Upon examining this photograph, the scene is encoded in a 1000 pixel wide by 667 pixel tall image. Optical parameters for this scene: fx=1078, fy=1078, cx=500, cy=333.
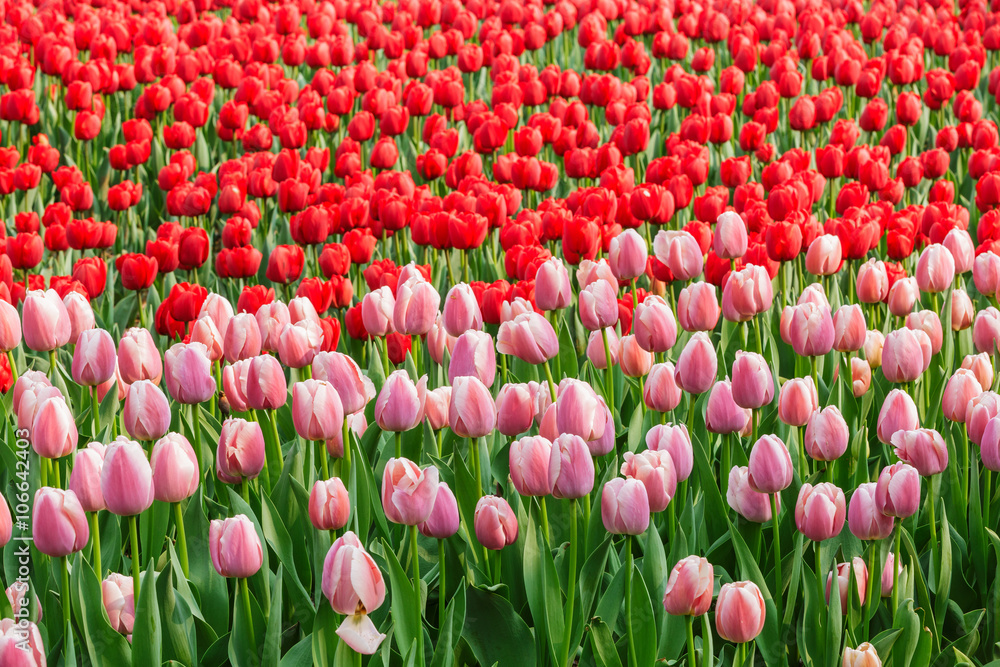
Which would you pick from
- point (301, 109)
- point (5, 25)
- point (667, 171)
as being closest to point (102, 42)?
point (5, 25)

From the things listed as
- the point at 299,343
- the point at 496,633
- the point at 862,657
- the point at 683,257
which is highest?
the point at 683,257

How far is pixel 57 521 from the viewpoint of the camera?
170 centimetres

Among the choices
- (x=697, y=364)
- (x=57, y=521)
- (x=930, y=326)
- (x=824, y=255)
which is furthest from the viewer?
(x=824, y=255)

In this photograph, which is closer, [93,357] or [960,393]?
[960,393]

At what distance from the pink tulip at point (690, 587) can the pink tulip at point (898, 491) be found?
0.34m

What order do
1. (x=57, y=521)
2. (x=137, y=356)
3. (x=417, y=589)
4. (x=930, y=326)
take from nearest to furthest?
(x=57, y=521), (x=417, y=589), (x=137, y=356), (x=930, y=326)

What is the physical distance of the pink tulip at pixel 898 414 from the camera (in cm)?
208

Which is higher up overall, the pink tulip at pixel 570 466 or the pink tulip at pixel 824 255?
the pink tulip at pixel 570 466

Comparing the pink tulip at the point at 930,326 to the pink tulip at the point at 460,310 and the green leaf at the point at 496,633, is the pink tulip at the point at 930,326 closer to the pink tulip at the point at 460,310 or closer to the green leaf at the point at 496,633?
the pink tulip at the point at 460,310

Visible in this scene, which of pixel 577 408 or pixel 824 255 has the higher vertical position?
pixel 577 408

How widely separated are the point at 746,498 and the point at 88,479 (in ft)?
3.89

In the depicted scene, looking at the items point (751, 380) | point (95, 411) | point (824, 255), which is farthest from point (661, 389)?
point (95, 411)

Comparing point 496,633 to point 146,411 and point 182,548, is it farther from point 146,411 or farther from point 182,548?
point 146,411

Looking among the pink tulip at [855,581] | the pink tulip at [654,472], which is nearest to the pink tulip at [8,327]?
the pink tulip at [654,472]
